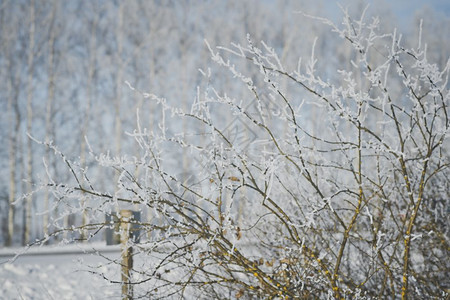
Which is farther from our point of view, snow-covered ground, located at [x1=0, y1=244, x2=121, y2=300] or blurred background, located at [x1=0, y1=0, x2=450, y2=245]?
blurred background, located at [x1=0, y1=0, x2=450, y2=245]

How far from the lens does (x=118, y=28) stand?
1461cm

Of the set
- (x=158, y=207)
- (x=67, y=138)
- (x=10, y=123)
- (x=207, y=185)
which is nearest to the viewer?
(x=158, y=207)

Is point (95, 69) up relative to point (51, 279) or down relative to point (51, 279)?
up

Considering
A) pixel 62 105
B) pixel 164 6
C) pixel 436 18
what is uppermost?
pixel 436 18

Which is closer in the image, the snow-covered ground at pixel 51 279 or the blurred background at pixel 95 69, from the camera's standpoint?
the snow-covered ground at pixel 51 279

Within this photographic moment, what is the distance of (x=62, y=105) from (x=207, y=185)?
14.4m

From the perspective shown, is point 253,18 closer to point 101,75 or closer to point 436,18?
point 101,75

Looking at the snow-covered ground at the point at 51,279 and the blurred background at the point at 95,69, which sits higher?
the blurred background at the point at 95,69

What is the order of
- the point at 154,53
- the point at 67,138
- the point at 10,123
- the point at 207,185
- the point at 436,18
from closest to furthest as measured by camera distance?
the point at 207,185 → the point at 10,123 → the point at 154,53 → the point at 67,138 → the point at 436,18

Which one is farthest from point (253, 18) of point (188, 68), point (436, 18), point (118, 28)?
point (436, 18)

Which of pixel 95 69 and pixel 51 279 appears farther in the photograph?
pixel 95 69

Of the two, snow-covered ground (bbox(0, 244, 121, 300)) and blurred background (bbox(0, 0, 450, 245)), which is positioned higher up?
blurred background (bbox(0, 0, 450, 245))

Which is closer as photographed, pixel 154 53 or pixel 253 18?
pixel 154 53

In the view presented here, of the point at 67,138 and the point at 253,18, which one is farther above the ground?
the point at 253,18
